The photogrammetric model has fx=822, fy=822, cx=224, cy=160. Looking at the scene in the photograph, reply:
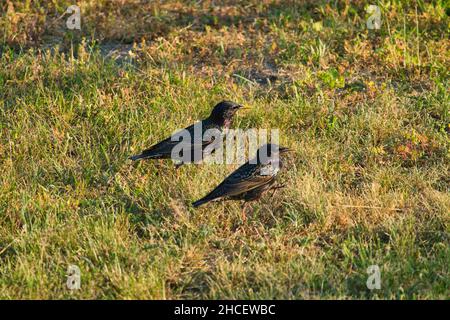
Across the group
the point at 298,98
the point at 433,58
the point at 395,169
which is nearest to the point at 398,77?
the point at 433,58

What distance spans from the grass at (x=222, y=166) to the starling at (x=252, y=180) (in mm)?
201

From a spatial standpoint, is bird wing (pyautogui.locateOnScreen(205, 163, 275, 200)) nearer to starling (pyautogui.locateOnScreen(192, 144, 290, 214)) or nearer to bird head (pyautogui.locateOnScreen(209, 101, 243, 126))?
starling (pyautogui.locateOnScreen(192, 144, 290, 214))

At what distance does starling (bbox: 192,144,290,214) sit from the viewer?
7281 millimetres

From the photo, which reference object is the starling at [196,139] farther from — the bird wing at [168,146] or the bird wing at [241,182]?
the bird wing at [241,182]

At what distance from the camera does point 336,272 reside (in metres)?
6.48

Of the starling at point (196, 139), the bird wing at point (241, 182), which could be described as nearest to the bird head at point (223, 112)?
the starling at point (196, 139)

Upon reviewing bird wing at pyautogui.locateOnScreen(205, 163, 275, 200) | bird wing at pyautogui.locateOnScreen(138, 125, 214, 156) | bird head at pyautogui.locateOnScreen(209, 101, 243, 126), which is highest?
bird head at pyautogui.locateOnScreen(209, 101, 243, 126)

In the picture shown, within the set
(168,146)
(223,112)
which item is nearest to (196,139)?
(168,146)

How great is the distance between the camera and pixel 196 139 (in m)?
8.23

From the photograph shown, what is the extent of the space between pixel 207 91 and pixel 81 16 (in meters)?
2.61

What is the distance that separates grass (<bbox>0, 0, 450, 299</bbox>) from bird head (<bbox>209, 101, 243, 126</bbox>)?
1.68 feet

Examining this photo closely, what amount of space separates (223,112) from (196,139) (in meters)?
0.48

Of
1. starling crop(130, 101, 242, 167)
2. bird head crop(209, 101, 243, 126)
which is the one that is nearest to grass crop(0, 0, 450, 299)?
starling crop(130, 101, 242, 167)

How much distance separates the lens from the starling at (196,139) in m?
8.02
